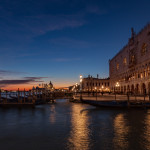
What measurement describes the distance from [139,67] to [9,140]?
54.8m

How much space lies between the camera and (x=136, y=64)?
60625 millimetres

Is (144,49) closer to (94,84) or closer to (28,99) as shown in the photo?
(28,99)

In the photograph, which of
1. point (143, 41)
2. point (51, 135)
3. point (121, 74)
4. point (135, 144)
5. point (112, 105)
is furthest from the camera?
point (121, 74)

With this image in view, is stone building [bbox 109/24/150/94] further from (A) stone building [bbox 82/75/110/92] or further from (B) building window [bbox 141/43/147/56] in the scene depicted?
(A) stone building [bbox 82/75/110/92]

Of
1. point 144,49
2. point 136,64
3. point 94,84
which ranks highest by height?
point 144,49

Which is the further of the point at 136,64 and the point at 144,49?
the point at 136,64

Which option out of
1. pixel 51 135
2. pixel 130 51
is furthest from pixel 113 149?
pixel 130 51

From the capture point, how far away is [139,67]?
58.0 metres

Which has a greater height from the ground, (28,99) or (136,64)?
(136,64)

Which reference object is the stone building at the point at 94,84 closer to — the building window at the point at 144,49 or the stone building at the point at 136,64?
the stone building at the point at 136,64

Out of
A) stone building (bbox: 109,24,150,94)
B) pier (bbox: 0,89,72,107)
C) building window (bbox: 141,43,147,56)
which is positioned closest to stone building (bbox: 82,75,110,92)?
stone building (bbox: 109,24,150,94)

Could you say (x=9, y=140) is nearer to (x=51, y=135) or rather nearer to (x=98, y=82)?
(x=51, y=135)

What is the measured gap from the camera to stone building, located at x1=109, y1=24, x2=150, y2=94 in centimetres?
5191

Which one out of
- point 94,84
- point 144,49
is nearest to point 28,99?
point 144,49
